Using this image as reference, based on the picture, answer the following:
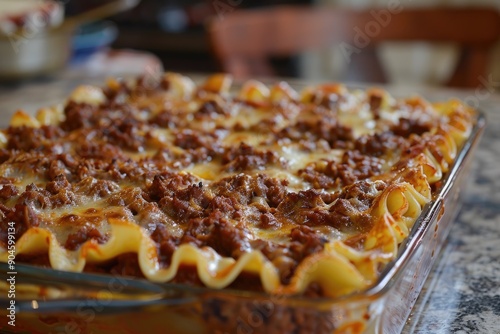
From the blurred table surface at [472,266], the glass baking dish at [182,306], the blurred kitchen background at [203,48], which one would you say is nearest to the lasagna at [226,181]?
the glass baking dish at [182,306]

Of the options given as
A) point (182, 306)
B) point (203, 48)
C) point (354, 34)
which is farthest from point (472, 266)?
point (203, 48)

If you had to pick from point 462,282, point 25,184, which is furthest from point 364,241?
point 25,184

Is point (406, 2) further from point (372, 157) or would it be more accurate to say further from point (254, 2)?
point (372, 157)

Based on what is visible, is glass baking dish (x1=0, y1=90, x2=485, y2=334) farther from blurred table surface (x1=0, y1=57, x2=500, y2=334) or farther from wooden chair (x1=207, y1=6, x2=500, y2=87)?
wooden chair (x1=207, y1=6, x2=500, y2=87)

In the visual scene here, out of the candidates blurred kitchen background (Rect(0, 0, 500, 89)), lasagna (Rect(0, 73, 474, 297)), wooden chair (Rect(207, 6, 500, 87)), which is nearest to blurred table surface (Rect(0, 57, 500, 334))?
lasagna (Rect(0, 73, 474, 297))

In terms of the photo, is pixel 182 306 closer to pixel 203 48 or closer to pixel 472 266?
pixel 472 266
